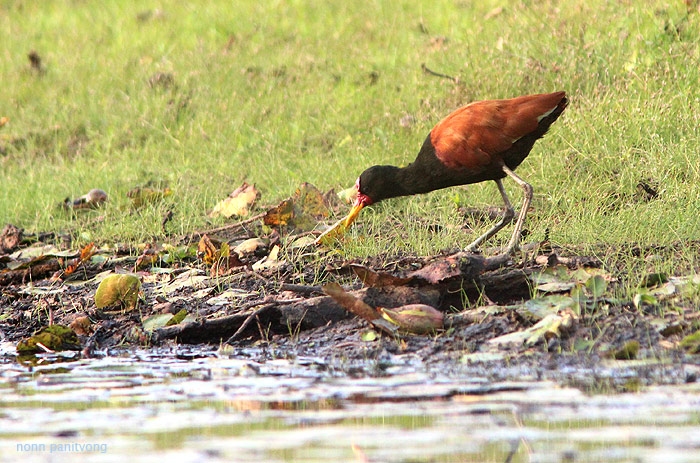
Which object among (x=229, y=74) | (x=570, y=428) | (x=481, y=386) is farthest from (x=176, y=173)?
(x=570, y=428)

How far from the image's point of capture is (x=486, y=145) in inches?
238

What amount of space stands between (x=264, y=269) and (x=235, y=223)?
3.68 ft

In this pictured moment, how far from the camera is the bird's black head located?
6.39m

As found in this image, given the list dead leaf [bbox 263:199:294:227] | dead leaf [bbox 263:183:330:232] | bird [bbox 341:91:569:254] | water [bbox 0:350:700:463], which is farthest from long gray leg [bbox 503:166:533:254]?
water [bbox 0:350:700:463]

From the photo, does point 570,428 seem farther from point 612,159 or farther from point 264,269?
point 612,159

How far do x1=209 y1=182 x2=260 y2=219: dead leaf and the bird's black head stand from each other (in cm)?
108

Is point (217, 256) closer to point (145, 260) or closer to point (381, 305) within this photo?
point (145, 260)

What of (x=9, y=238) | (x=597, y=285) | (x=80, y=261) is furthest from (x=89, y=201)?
(x=597, y=285)

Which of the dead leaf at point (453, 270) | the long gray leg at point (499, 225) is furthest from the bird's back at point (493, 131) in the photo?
the dead leaf at point (453, 270)

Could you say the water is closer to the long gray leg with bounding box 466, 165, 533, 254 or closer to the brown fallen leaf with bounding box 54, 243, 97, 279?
the long gray leg with bounding box 466, 165, 533, 254

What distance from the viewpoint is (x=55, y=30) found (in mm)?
12844

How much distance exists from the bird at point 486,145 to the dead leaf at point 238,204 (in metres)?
1.12

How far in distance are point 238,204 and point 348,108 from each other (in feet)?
6.87

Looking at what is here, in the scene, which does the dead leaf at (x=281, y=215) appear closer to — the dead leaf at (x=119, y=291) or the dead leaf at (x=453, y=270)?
the dead leaf at (x=119, y=291)
